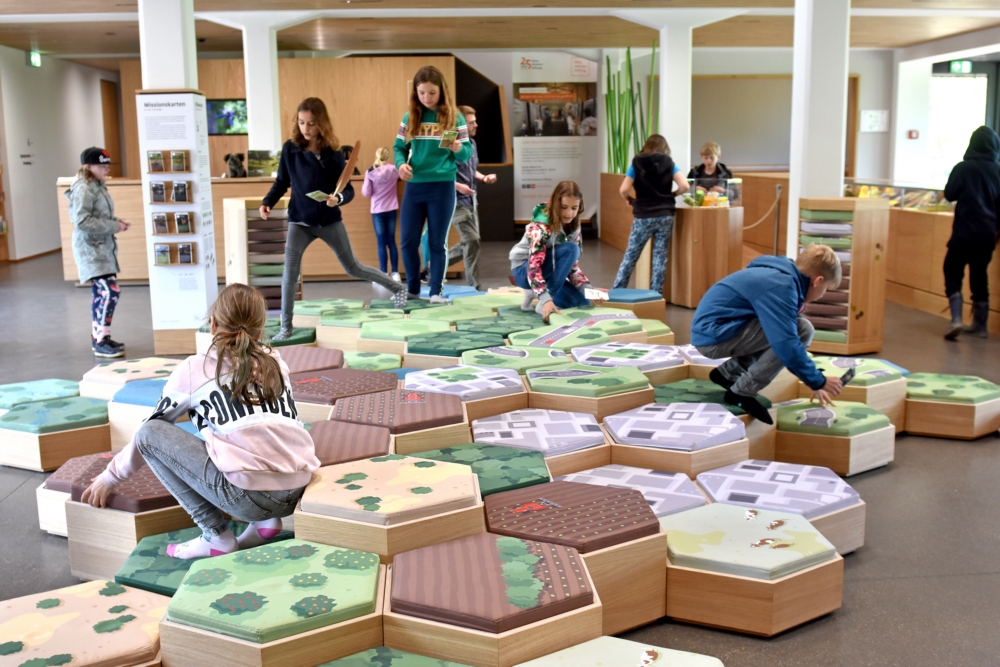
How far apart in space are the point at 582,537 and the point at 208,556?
1050 millimetres

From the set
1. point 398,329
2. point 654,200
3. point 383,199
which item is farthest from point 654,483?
point 383,199

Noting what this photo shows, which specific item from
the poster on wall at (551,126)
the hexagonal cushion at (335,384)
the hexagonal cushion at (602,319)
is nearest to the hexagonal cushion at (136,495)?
the hexagonal cushion at (335,384)

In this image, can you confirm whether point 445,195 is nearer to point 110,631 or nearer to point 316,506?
point 316,506

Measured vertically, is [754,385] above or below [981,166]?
below

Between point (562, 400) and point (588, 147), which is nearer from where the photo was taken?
point (562, 400)

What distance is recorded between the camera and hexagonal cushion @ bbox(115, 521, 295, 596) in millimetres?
2418

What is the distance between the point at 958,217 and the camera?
6.29 meters

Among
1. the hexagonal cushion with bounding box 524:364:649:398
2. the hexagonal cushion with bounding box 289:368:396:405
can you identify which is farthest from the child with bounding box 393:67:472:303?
the hexagonal cushion with bounding box 524:364:649:398

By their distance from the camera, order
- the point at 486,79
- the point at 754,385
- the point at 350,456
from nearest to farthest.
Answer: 1. the point at 350,456
2. the point at 754,385
3. the point at 486,79

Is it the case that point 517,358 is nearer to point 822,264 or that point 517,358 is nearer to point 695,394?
point 695,394

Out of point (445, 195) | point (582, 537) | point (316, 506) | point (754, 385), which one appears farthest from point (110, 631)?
point (445, 195)

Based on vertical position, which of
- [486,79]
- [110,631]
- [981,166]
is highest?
[486,79]

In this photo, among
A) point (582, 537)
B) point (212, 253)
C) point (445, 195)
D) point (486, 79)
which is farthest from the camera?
point (486, 79)

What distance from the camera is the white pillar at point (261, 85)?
1032 cm
